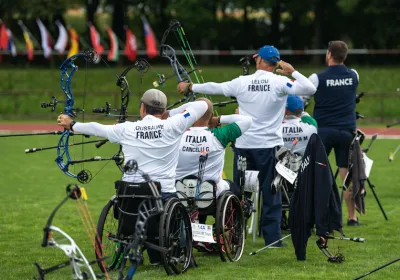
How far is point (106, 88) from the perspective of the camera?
132 ft

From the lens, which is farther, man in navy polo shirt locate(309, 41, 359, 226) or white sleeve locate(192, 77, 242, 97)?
man in navy polo shirt locate(309, 41, 359, 226)

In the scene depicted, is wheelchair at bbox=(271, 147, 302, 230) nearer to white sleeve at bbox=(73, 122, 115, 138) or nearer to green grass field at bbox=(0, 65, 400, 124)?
white sleeve at bbox=(73, 122, 115, 138)

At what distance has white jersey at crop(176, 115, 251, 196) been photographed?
376 inches

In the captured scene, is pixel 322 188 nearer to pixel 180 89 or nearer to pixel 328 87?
pixel 180 89

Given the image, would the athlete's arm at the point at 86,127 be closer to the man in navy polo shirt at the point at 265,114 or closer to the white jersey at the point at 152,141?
the white jersey at the point at 152,141

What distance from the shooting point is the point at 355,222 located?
12.2 m

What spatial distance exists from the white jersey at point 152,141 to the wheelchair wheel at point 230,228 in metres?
0.65

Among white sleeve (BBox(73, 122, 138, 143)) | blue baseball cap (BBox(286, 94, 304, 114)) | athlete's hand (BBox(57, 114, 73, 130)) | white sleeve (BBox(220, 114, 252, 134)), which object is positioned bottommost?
white sleeve (BBox(73, 122, 138, 143))

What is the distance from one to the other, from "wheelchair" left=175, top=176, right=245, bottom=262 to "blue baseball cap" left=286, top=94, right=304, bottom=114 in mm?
1894

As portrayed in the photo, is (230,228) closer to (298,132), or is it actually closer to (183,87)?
(183,87)

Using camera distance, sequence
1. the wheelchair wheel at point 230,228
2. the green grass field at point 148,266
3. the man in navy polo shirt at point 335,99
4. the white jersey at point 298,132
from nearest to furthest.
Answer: the green grass field at point 148,266 → the wheelchair wheel at point 230,228 → the white jersey at point 298,132 → the man in navy polo shirt at point 335,99

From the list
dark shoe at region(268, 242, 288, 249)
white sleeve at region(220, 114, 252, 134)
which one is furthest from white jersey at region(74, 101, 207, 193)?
dark shoe at region(268, 242, 288, 249)

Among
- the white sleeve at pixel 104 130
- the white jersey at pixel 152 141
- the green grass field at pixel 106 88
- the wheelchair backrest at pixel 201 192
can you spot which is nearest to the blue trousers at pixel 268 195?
the wheelchair backrest at pixel 201 192

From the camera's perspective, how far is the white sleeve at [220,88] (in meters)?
10.3
